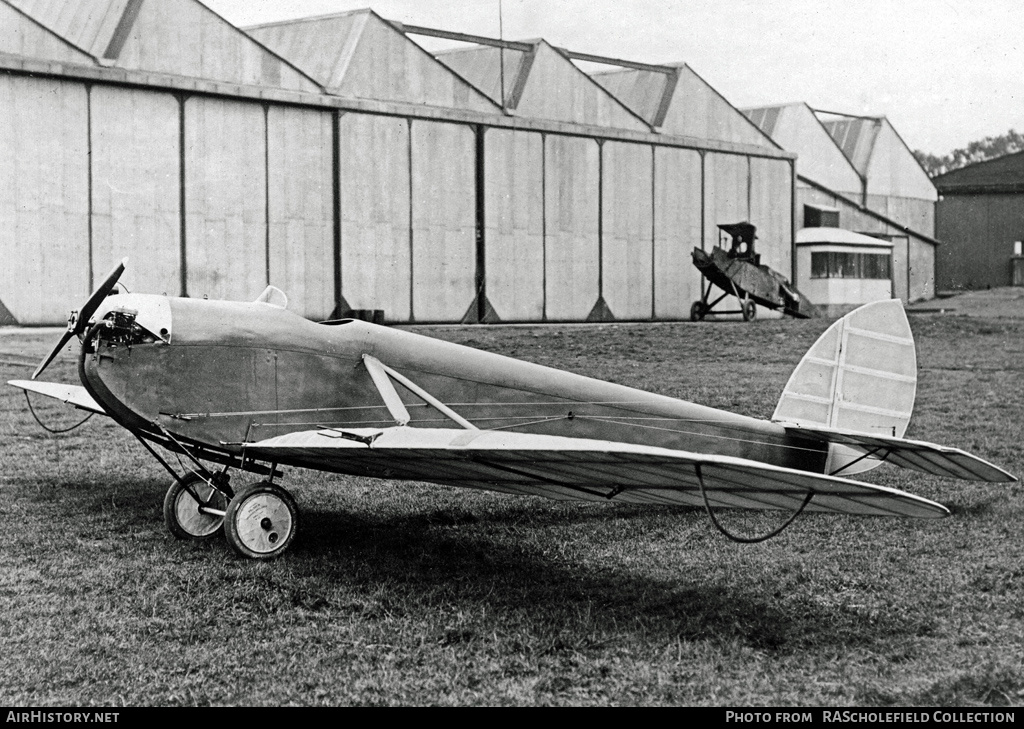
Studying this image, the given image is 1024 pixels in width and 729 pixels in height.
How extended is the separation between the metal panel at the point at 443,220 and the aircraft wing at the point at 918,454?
855 inches

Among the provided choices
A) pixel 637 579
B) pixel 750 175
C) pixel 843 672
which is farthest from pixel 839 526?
pixel 750 175

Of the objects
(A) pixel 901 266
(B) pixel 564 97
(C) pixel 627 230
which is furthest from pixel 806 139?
(B) pixel 564 97

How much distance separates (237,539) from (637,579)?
96.6 inches

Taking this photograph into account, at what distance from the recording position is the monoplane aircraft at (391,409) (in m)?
6.14

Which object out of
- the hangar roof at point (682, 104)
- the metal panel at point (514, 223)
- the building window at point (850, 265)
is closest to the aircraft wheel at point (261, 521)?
the metal panel at point (514, 223)

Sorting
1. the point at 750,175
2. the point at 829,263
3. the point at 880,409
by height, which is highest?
the point at 750,175

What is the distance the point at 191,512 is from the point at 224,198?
18338 mm

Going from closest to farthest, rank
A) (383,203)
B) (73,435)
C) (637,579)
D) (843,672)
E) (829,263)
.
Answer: (843,672), (637,579), (73,435), (383,203), (829,263)

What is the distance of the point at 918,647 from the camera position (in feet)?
17.5

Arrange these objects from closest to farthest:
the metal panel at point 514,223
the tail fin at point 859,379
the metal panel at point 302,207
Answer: the tail fin at point 859,379
the metal panel at point 302,207
the metal panel at point 514,223

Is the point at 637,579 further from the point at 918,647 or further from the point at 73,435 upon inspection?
the point at 73,435

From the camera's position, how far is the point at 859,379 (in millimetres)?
7918

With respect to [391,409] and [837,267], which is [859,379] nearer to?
[391,409]

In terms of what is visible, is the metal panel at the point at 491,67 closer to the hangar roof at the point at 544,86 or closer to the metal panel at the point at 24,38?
the hangar roof at the point at 544,86
